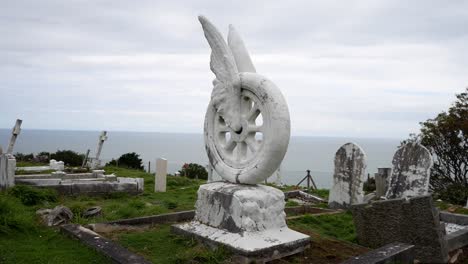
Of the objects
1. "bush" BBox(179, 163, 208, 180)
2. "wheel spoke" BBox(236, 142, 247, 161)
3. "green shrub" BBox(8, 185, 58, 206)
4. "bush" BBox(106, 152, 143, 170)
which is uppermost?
"wheel spoke" BBox(236, 142, 247, 161)

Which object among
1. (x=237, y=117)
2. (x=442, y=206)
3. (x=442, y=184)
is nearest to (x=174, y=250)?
(x=237, y=117)

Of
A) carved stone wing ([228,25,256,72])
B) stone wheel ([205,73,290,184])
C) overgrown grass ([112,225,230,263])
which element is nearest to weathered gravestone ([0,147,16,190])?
overgrown grass ([112,225,230,263])

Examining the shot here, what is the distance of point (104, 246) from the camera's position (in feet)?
17.8

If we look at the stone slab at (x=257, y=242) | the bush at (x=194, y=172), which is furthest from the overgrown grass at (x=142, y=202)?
the bush at (x=194, y=172)

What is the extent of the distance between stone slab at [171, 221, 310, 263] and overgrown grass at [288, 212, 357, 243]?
140cm

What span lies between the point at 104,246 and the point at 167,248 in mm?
954

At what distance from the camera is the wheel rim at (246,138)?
6262mm

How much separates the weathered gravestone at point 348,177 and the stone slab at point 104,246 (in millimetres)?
6135

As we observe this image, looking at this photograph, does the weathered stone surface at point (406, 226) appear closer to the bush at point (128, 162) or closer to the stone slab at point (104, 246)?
the stone slab at point (104, 246)

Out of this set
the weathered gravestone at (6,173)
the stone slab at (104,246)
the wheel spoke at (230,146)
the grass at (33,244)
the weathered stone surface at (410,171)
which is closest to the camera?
the stone slab at (104,246)

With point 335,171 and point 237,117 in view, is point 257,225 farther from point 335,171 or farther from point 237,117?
point 335,171

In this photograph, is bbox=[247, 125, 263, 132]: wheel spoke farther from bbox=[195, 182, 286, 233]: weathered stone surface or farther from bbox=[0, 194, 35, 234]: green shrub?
bbox=[0, 194, 35, 234]: green shrub

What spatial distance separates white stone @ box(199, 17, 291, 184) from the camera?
234 inches

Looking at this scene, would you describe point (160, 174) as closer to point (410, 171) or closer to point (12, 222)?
point (12, 222)
